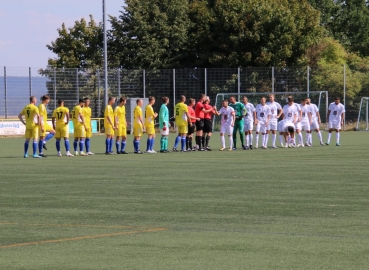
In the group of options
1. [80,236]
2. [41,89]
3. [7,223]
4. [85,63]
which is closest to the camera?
[80,236]

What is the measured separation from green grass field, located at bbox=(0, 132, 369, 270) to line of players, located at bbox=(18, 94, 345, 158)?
21.4 feet

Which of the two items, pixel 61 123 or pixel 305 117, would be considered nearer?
pixel 61 123

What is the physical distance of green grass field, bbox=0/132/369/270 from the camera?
27.2ft

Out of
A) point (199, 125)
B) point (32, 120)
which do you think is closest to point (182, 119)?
point (199, 125)

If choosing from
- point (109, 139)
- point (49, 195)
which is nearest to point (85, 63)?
point (109, 139)

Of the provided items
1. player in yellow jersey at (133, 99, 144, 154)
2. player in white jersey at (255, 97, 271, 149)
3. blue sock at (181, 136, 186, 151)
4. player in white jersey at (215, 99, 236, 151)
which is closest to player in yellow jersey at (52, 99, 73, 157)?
player in yellow jersey at (133, 99, 144, 154)

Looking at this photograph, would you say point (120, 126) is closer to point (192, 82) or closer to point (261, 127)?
point (261, 127)

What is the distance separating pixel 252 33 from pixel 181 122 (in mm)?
29030

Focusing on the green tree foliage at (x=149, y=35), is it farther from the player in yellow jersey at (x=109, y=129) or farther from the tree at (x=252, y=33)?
the player in yellow jersey at (x=109, y=129)

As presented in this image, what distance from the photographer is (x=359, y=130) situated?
52.0 m

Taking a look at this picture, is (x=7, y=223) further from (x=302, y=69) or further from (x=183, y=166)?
(x=302, y=69)

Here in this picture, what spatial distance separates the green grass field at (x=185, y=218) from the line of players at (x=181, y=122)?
653cm

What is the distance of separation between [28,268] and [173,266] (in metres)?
1.27

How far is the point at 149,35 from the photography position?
195 feet
